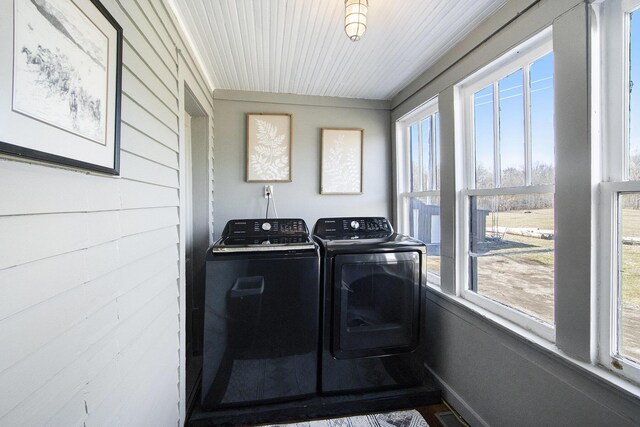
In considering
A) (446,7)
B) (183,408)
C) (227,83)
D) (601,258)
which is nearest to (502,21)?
(446,7)

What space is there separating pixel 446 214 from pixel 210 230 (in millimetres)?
1926

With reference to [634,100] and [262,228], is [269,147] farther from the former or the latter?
[634,100]

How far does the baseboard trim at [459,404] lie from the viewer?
5.28 feet

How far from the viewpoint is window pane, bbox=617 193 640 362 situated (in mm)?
1020

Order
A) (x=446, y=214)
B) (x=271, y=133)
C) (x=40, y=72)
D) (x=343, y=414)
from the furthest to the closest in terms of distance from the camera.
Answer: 1. (x=271, y=133)
2. (x=446, y=214)
3. (x=343, y=414)
4. (x=40, y=72)

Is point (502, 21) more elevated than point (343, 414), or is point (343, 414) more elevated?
point (502, 21)

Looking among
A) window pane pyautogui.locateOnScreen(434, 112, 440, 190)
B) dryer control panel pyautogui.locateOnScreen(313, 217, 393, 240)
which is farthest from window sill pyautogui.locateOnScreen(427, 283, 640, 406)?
window pane pyautogui.locateOnScreen(434, 112, 440, 190)

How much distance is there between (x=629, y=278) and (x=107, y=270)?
1.89 metres

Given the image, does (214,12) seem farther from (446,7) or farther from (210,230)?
(210,230)

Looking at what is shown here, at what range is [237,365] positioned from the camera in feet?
5.44

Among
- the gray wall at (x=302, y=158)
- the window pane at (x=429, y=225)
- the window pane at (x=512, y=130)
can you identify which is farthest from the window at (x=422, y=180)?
the window pane at (x=512, y=130)

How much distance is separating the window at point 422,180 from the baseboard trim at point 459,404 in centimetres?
70

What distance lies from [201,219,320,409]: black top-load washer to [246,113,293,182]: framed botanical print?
1.00 m

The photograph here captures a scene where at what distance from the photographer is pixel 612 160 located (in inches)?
42.3
